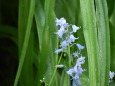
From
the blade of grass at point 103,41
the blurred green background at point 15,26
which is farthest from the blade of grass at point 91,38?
the blurred green background at point 15,26

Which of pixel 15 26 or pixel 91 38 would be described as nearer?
pixel 91 38

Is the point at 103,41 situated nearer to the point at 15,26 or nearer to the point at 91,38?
the point at 91,38

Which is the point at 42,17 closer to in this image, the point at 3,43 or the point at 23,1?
the point at 23,1

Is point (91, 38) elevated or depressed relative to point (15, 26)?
depressed

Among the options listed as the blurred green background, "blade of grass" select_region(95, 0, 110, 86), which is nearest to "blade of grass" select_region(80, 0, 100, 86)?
"blade of grass" select_region(95, 0, 110, 86)

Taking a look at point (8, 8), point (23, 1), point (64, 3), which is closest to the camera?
point (23, 1)

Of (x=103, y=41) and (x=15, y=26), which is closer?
(x=103, y=41)

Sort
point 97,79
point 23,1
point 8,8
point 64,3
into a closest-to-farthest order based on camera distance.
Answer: point 97,79 → point 23,1 → point 64,3 → point 8,8

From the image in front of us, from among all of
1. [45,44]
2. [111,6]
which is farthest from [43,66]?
[111,6]

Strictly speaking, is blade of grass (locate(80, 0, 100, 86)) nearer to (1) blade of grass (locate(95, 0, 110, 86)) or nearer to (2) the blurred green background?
(1) blade of grass (locate(95, 0, 110, 86))

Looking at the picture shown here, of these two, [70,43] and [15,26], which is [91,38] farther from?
[15,26]

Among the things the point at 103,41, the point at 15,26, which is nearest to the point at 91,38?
the point at 103,41
